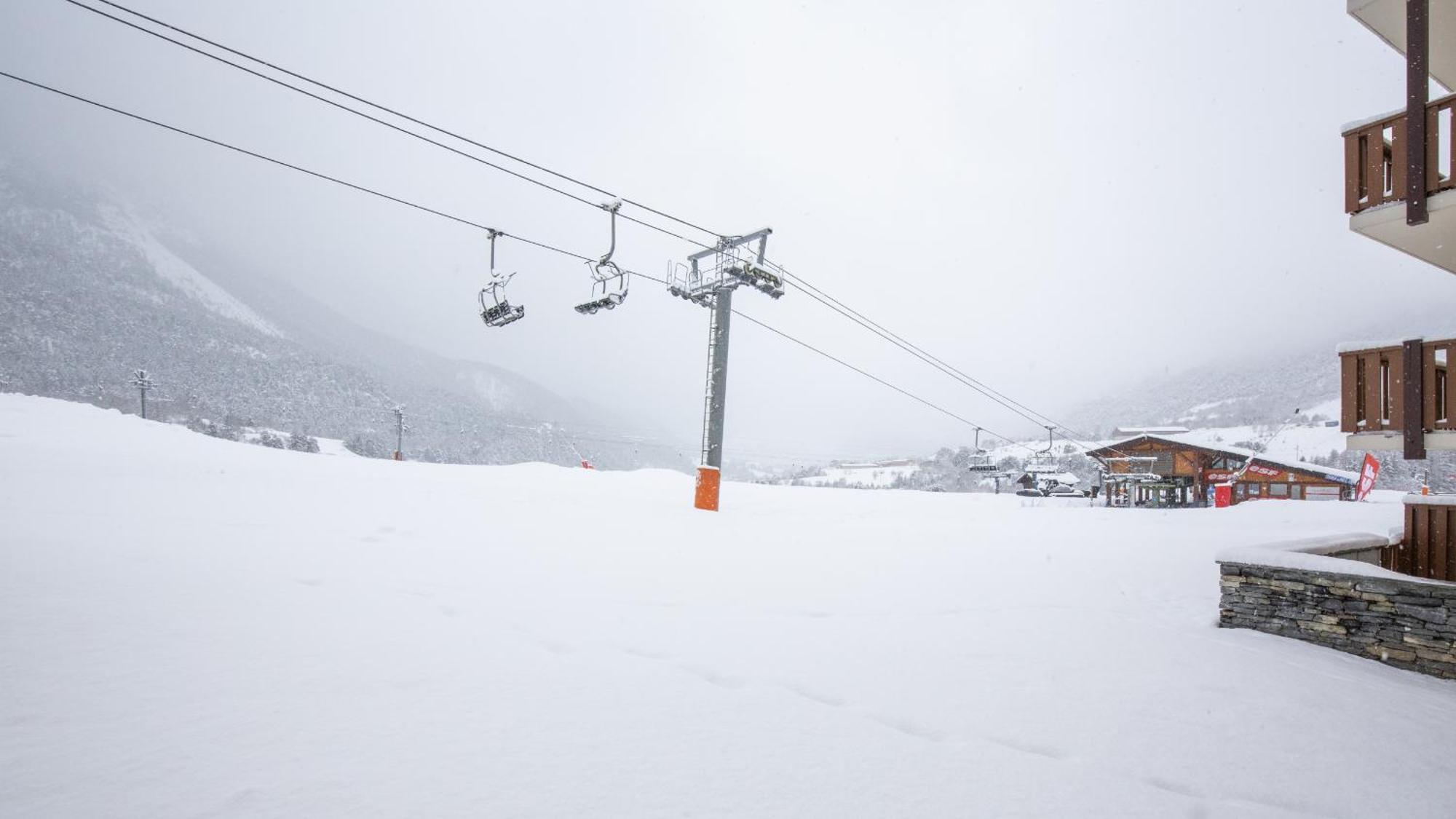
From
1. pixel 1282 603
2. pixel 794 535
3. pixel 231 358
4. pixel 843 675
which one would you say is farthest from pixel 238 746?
pixel 231 358

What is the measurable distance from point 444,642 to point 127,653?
1601mm

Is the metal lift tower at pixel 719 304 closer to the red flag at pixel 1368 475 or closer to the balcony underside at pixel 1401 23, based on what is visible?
the balcony underside at pixel 1401 23

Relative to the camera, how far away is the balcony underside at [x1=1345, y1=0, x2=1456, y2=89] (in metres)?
7.05

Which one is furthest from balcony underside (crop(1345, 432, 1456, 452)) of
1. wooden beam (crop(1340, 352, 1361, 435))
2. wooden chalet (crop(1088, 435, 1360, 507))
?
wooden chalet (crop(1088, 435, 1360, 507))

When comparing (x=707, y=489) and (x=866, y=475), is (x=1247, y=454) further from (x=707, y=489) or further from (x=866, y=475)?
(x=866, y=475)

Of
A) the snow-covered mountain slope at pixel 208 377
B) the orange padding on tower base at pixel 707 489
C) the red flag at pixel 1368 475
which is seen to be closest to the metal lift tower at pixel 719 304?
the orange padding on tower base at pixel 707 489

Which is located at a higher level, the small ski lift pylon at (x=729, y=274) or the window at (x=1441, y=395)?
the small ski lift pylon at (x=729, y=274)

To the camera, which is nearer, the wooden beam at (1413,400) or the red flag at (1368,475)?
the wooden beam at (1413,400)

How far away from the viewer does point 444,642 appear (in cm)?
397

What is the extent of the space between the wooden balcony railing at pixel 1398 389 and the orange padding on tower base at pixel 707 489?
10.8 m

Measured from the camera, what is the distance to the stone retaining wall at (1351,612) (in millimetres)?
4695

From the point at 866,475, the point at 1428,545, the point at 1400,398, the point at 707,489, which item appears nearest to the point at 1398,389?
the point at 1400,398

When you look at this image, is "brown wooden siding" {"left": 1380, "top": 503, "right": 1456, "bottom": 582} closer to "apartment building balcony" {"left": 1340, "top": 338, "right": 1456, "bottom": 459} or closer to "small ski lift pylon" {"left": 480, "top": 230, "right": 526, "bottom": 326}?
"apartment building balcony" {"left": 1340, "top": 338, "right": 1456, "bottom": 459}

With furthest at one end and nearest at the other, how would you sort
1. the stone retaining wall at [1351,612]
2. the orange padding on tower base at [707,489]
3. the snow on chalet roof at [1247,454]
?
the snow on chalet roof at [1247,454] < the orange padding on tower base at [707,489] < the stone retaining wall at [1351,612]
